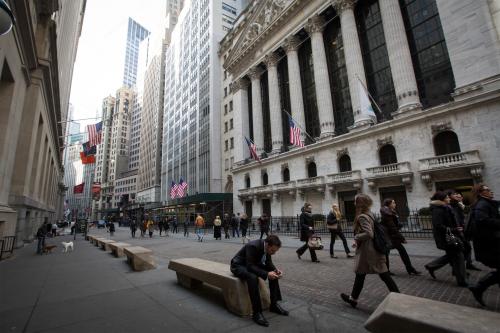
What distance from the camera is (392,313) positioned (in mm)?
2443

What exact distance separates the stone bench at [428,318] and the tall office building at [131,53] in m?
194

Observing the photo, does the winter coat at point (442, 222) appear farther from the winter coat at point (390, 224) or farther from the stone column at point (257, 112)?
the stone column at point (257, 112)

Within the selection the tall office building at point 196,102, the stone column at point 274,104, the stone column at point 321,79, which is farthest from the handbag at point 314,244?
the tall office building at point 196,102

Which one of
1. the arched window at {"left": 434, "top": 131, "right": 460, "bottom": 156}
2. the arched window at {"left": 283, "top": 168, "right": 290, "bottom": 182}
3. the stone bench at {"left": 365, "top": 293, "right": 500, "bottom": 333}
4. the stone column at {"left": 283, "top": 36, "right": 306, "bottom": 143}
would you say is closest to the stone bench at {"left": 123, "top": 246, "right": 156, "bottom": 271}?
the stone bench at {"left": 365, "top": 293, "right": 500, "bottom": 333}

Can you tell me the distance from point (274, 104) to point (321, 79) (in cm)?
825

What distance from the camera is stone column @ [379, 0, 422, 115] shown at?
2195cm

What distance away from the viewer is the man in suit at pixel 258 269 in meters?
4.23

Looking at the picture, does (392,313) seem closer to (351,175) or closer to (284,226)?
(351,175)

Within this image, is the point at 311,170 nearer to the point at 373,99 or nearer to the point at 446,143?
the point at 373,99

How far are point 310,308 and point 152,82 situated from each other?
114 m

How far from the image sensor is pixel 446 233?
5723mm

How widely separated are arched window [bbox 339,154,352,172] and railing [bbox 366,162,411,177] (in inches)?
112

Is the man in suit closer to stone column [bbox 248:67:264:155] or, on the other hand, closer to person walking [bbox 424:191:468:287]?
person walking [bbox 424:191:468:287]

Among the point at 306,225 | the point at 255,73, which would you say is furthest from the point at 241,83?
the point at 306,225
